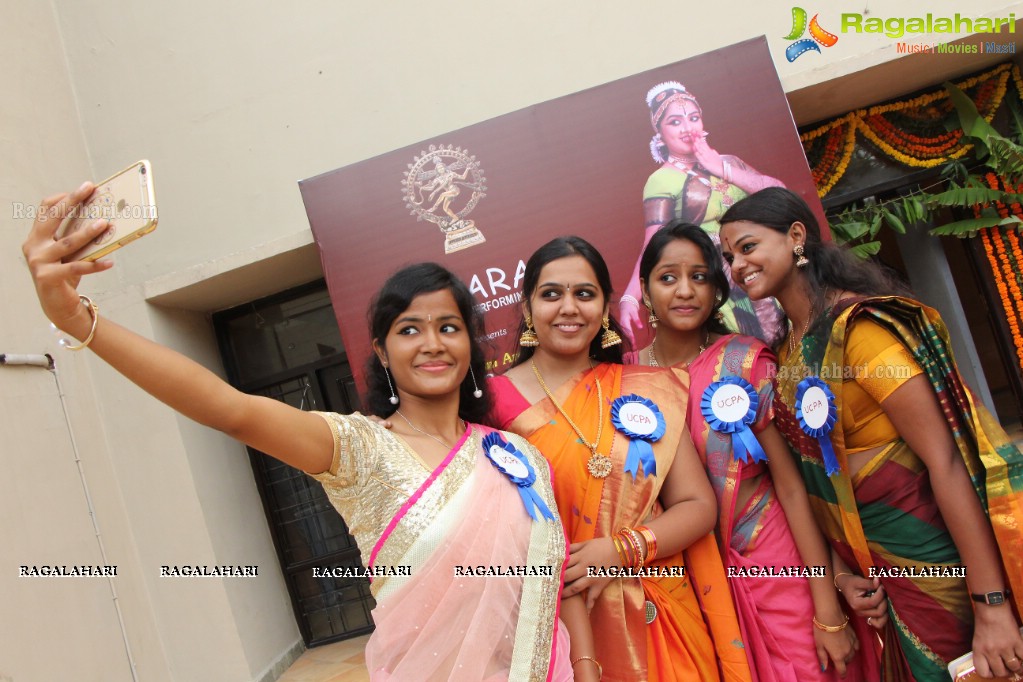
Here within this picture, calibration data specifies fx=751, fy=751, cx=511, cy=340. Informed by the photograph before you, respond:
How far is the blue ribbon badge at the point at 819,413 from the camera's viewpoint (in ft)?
6.28

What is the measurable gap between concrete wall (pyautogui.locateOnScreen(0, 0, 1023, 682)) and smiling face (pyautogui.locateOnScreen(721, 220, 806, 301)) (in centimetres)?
218

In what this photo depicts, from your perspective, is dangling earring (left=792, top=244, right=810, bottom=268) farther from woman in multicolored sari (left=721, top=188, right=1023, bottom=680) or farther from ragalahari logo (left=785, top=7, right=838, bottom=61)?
ragalahari logo (left=785, top=7, right=838, bottom=61)

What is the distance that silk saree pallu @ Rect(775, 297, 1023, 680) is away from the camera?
1.79 metres

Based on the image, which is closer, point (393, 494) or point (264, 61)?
point (393, 494)

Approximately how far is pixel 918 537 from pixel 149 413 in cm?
402

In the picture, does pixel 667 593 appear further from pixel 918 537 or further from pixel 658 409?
pixel 918 537

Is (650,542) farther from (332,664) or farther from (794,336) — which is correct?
(332,664)

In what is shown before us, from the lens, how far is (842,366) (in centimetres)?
188

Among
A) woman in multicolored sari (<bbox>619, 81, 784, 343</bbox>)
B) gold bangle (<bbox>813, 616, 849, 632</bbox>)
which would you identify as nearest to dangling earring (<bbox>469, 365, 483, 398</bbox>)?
gold bangle (<bbox>813, 616, 849, 632</bbox>)

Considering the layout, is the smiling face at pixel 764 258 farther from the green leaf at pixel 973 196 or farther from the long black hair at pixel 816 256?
the green leaf at pixel 973 196

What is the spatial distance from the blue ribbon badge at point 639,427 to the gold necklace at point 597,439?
39 mm

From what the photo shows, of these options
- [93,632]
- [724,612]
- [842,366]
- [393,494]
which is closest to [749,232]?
[842,366]

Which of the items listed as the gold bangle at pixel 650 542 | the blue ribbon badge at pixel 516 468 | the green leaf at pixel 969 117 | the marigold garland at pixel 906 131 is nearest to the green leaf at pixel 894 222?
the marigold garland at pixel 906 131

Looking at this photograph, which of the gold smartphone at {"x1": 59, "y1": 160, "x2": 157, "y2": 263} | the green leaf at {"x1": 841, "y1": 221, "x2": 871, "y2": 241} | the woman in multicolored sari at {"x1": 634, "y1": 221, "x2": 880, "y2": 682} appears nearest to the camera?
the gold smartphone at {"x1": 59, "y1": 160, "x2": 157, "y2": 263}
